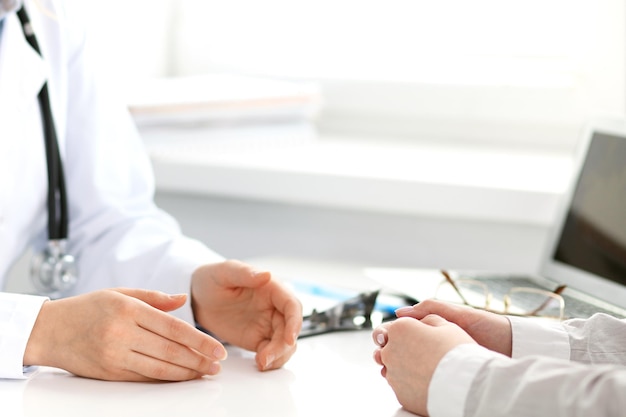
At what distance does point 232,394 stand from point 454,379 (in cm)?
22

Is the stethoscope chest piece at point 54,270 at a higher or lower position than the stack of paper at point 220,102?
lower

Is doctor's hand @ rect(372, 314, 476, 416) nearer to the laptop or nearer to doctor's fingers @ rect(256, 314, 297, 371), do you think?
doctor's fingers @ rect(256, 314, 297, 371)

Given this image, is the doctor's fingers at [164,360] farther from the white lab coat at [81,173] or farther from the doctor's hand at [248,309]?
the white lab coat at [81,173]

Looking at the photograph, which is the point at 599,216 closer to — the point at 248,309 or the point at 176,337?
the point at 248,309

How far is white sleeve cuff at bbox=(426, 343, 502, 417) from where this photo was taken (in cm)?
80

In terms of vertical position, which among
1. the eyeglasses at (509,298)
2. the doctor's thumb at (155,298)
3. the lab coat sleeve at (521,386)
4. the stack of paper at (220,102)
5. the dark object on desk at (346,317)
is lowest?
the dark object on desk at (346,317)

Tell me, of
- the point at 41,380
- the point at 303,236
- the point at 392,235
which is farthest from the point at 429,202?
the point at 41,380

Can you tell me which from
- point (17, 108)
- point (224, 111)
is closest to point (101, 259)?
point (17, 108)

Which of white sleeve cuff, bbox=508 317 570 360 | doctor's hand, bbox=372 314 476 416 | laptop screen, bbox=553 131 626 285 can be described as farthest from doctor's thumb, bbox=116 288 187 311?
laptop screen, bbox=553 131 626 285

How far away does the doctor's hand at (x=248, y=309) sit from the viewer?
40.0 inches

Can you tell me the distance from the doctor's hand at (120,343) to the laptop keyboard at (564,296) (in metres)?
0.47

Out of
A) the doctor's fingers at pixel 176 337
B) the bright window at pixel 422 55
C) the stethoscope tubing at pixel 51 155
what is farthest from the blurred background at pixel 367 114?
the doctor's fingers at pixel 176 337

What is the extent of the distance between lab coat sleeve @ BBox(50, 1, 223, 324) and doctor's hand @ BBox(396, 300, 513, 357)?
415 mm

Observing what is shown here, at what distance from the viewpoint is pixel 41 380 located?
929mm
